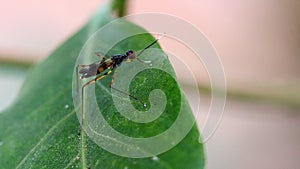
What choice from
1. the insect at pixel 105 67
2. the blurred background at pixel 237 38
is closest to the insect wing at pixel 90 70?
the insect at pixel 105 67

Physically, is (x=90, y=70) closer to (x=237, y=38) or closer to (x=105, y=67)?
(x=105, y=67)

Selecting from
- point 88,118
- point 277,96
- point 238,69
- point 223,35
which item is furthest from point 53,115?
point 223,35

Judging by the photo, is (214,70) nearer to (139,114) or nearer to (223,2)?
(139,114)

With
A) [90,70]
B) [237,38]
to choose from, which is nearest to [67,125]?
[90,70]

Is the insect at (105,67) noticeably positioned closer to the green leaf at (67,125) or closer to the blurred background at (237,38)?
the green leaf at (67,125)

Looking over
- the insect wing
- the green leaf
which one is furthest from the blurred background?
the insect wing

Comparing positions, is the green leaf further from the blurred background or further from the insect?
the blurred background

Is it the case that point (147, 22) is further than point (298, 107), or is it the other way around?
point (298, 107)

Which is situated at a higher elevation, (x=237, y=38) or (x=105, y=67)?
(x=105, y=67)
